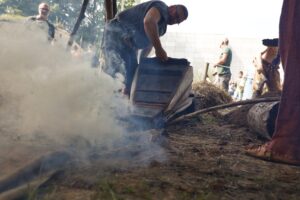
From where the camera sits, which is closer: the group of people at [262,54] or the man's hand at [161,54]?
the group of people at [262,54]

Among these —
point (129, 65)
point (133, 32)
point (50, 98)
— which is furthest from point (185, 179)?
point (133, 32)

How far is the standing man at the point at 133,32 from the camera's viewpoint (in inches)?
A: 174

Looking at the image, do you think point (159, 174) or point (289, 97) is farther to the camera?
point (289, 97)

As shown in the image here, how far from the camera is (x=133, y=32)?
4.70 meters

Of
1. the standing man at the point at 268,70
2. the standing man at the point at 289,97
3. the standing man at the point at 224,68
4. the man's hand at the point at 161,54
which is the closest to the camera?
the standing man at the point at 289,97

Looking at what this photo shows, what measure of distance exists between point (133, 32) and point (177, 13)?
65 cm

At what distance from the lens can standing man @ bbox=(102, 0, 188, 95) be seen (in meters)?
4.42

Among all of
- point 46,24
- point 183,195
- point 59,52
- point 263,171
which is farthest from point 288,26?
point 46,24

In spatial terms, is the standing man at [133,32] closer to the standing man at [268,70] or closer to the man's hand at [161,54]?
the man's hand at [161,54]

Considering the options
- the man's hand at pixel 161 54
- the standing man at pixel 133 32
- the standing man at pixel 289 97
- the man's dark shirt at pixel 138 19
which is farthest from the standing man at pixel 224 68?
the standing man at pixel 289 97

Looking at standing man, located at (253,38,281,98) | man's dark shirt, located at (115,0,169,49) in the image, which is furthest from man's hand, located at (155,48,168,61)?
standing man, located at (253,38,281,98)

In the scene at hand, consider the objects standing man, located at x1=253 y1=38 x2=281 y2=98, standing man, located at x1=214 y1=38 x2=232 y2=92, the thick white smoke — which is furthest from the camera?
standing man, located at x1=214 y1=38 x2=232 y2=92

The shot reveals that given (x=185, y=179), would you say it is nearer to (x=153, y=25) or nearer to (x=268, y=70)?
(x=153, y=25)

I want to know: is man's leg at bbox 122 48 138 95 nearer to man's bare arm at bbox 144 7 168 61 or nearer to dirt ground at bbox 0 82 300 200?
man's bare arm at bbox 144 7 168 61
